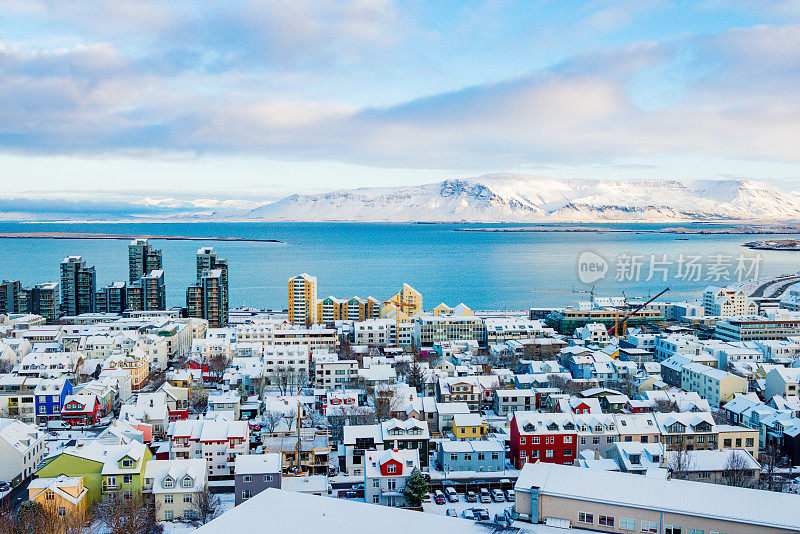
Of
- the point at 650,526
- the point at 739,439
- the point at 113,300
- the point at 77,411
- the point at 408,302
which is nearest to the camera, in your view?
the point at 650,526

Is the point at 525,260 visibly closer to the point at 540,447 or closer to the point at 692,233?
the point at 540,447

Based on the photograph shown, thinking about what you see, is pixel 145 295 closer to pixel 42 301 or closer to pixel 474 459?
pixel 42 301

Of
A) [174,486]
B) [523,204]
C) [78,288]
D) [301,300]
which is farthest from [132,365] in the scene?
[523,204]

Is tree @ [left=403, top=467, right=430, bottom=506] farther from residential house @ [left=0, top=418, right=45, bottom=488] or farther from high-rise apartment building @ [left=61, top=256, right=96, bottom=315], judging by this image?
high-rise apartment building @ [left=61, top=256, right=96, bottom=315]

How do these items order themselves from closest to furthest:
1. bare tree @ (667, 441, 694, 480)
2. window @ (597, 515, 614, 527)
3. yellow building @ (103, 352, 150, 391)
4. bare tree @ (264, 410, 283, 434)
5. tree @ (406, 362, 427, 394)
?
window @ (597, 515, 614, 527), bare tree @ (667, 441, 694, 480), bare tree @ (264, 410, 283, 434), tree @ (406, 362, 427, 394), yellow building @ (103, 352, 150, 391)

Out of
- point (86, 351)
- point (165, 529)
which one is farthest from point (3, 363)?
point (165, 529)

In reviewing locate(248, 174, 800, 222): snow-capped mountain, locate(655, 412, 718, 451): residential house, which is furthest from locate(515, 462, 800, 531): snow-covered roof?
locate(248, 174, 800, 222): snow-capped mountain
